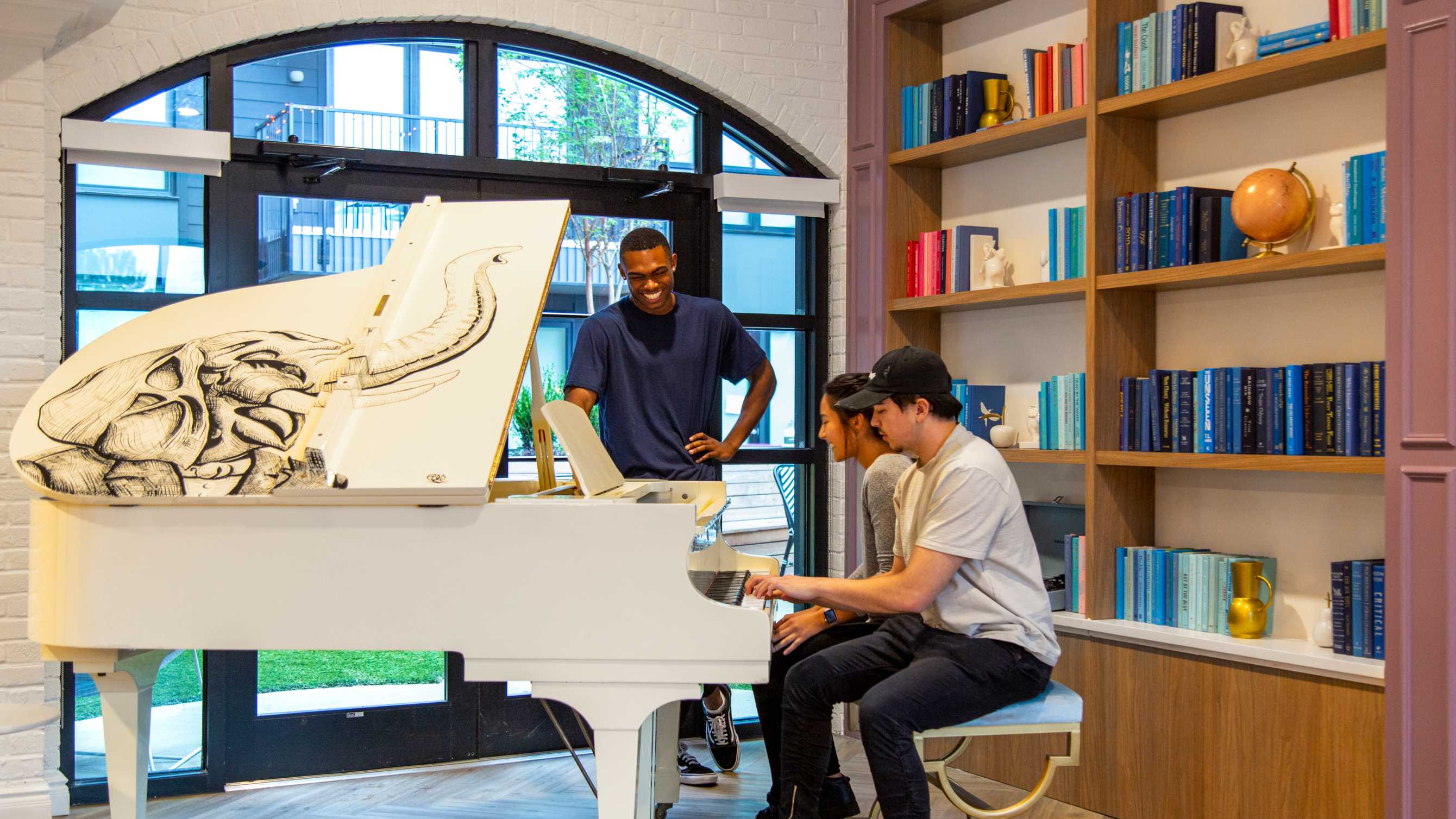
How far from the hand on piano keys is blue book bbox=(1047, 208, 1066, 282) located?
69.5 inches

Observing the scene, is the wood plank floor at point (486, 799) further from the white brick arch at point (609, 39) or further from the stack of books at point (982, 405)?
the white brick arch at point (609, 39)

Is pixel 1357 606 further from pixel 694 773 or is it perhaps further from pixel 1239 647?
pixel 694 773

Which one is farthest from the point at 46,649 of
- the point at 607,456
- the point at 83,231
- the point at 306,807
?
the point at 83,231

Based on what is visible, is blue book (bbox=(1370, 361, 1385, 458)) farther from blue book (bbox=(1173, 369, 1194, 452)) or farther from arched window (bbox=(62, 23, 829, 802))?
arched window (bbox=(62, 23, 829, 802))

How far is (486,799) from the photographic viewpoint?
3.82 metres

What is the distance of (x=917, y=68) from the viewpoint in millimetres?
4637

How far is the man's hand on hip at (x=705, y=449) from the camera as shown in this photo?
3.91 m

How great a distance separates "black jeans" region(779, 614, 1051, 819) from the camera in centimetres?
257

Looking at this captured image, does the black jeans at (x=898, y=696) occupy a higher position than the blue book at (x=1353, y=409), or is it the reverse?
the blue book at (x=1353, y=409)

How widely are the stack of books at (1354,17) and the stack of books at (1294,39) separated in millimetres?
22

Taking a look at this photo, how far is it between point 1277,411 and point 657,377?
1777 mm

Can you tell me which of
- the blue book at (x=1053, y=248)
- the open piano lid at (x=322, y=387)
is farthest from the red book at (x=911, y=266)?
the open piano lid at (x=322, y=387)

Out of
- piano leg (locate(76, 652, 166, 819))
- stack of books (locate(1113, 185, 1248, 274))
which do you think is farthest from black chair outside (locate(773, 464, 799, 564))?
piano leg (locate(76, 652, 166, 819))

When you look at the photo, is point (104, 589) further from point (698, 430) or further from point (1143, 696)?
point (1143, 696)
